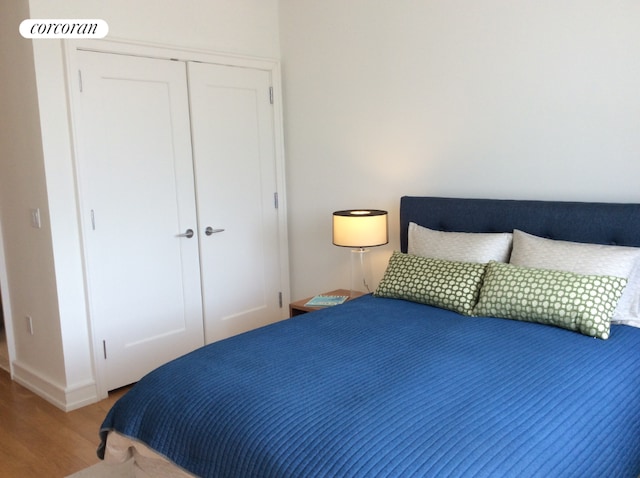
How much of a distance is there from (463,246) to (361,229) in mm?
651

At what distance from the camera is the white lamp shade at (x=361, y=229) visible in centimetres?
330

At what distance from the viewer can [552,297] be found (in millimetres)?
2346

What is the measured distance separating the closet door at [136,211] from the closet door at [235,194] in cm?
11

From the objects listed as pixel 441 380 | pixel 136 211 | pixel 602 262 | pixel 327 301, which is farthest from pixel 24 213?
pixel 602 262

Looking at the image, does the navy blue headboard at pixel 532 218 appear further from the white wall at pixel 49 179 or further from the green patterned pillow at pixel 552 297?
the white wall at pixel 49 179

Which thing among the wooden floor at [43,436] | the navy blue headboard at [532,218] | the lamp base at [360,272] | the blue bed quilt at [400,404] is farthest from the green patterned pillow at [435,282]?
the wooden floor at [43,436]

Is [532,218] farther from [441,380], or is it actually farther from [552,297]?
[441,380]

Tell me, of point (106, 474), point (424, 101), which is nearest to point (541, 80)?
point (424, 101)

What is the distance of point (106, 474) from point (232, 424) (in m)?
1.16

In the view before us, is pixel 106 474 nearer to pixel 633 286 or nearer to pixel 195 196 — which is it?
pixel 195 196

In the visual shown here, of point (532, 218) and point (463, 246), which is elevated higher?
point (532, 218)

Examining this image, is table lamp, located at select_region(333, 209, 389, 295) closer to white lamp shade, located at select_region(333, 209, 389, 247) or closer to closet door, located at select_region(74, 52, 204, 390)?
white lamp shade, located at select_region(333, 209, 389, 247)

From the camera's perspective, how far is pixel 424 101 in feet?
10.9

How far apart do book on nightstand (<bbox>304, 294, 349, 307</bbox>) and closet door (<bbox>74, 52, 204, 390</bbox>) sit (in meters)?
0.84
